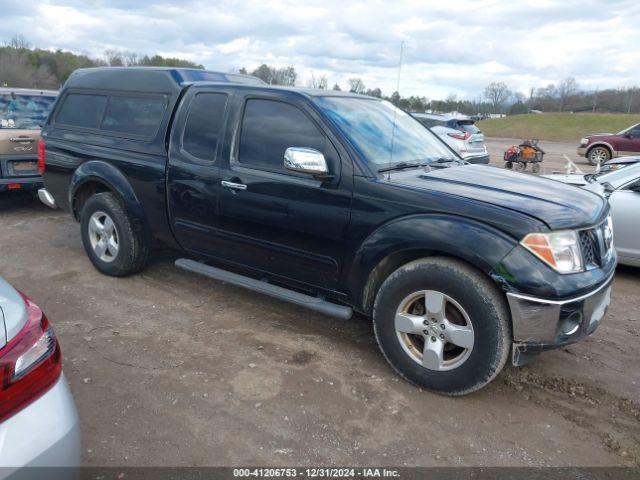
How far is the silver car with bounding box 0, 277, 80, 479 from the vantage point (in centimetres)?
173

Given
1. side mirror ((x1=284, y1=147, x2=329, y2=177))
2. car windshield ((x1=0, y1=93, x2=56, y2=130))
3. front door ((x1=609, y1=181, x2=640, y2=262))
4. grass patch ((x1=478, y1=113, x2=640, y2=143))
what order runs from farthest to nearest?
grass patch ((x1=478, y1=113, x2=640, y2=143)), car windshield ((x1=0, y1=93, x2=56, y2=130)), front door ((x1=609, y1=181, x2=640, y2=262)), side mirror ((x1=284, y1=147, x2=329, y2=177))

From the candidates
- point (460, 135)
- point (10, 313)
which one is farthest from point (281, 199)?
point (460, 135)

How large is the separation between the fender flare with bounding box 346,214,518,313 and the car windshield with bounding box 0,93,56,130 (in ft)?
20.8

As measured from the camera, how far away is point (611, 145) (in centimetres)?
1816

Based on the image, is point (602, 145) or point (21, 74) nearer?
point (602, 145)

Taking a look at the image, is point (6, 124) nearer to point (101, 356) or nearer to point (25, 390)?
point (101, 356)

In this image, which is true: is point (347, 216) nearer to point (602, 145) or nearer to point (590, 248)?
point (590, 248)

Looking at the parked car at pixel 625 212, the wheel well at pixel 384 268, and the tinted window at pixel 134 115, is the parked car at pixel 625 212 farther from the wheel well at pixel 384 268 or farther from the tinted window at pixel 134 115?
the tinted window at pixel 134 115

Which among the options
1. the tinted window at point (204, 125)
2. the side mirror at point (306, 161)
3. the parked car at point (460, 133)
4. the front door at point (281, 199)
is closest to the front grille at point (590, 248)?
the front door at point (281, 199)

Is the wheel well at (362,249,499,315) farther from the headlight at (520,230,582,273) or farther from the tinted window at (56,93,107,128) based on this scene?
the tinted window at (56,93,107,128)

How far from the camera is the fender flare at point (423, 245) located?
2979 millimetres

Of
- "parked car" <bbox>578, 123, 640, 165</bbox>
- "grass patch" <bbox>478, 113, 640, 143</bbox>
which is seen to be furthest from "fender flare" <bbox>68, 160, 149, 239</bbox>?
"grass patch" <bbox>478, 113, 640, 143</bbox>

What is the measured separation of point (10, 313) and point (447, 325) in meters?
2.30

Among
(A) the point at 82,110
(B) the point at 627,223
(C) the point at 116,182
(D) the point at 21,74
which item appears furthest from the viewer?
(D) the point at 21,74
